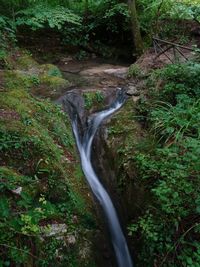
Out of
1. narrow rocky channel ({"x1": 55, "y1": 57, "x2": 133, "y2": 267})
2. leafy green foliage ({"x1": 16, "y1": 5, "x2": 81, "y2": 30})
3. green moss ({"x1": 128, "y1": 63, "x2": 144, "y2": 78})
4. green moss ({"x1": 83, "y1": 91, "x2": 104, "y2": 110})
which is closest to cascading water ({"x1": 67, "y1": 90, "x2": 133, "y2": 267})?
narrow rocky channel ({"x1": 55, "y1": 57, "x2": 133, "y2": 267})

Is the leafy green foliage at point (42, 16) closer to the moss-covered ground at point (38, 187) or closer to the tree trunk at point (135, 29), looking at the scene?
the tree trunk at point (135, 29)

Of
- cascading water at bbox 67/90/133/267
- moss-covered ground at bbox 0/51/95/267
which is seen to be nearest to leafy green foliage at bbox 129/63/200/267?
cascading water at bbox 67/90/133/267

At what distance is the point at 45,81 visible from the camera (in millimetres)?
7109

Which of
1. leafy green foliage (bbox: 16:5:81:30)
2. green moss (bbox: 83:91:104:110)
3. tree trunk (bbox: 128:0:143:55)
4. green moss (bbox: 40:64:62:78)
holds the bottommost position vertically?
green moss (bbox: 83:91:104:110)

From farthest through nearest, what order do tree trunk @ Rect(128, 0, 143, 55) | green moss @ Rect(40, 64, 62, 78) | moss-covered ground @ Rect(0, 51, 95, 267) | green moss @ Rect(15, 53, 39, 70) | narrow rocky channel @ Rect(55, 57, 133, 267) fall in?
tree trunk @ Rect(128, 0, 143, 55) → green moss @ Rect(15, 53, 39, 70) → green moss @ Rect(40, 64, 62, 78) → narrow rocky channel @ Rect(55, 57, 133, 267) → moss-covered ground @ Rect(0, 51, 95, 267)

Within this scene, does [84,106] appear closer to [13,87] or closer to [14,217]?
[13,87]

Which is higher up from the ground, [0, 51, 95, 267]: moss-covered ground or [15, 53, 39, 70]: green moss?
[15, 53, 39, 70]: green moss

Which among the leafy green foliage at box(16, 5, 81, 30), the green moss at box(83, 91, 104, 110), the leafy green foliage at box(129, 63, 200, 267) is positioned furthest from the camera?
the leafy green foliage at box(16, 5, 81, 30)

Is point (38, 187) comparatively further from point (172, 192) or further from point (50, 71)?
point (50, 71)

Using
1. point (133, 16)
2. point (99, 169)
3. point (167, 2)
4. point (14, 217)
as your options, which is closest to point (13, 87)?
point (99, 169)

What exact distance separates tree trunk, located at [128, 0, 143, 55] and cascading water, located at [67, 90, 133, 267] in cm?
265

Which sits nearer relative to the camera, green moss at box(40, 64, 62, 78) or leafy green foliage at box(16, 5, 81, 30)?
leafy green foliage at box(16, 5, 81, 30)

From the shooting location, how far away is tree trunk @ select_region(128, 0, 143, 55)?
8734mm

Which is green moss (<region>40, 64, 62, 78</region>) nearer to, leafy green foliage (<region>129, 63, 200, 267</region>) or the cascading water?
the cascading water
